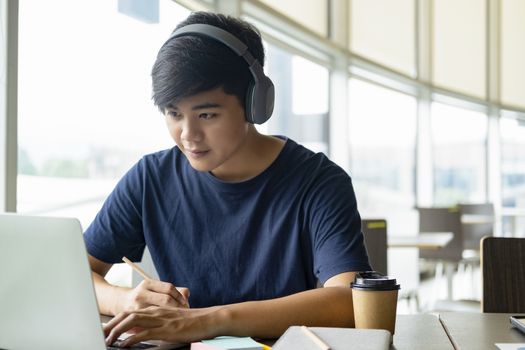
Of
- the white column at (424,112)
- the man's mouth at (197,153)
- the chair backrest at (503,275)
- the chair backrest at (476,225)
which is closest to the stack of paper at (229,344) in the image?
the man's mouth at (197,153)

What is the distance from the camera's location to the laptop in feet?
3.15

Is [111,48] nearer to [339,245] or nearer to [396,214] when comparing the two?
[339,245]

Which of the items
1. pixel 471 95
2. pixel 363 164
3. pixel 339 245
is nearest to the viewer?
pixel 339 245

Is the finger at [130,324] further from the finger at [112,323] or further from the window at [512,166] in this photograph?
the window at [512,166]

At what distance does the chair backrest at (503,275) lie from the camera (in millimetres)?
1742

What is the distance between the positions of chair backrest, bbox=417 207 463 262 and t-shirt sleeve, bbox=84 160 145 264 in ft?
12.8

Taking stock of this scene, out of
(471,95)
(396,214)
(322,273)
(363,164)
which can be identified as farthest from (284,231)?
(471,95)

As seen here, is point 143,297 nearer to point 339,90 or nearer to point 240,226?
point 240,226

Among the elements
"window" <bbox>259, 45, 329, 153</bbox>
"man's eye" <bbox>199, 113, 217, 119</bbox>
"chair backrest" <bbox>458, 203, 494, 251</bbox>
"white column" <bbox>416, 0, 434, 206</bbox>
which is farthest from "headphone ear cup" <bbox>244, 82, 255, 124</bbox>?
"white column" <bbox>416, 0, 434, 206</bbox>

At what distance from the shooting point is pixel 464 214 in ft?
21.5

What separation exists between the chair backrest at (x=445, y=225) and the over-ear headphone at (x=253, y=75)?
3941 mm

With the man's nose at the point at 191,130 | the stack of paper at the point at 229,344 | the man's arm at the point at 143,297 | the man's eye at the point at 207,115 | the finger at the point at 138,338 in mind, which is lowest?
the stack of paper at the point at 229,344

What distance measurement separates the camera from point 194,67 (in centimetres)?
138

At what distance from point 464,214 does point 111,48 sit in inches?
177
